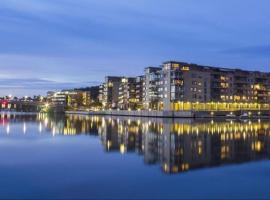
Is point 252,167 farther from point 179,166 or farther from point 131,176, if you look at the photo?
point 131,176

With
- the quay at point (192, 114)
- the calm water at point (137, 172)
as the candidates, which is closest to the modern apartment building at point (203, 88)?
the quay at point (192, 114)

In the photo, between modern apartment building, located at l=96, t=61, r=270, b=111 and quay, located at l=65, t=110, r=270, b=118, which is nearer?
quay, located at l=65, t=110, r=270, b=118

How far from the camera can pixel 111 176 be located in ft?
72.3

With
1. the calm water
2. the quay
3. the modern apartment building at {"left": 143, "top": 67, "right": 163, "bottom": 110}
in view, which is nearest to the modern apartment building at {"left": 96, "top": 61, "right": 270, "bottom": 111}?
the modern apartment building at {"left": 143, "top": 67, "right": 163, "bottom": 110}

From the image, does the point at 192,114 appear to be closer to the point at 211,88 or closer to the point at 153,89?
the point at 211,88

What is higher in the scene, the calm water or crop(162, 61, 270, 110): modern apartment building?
crop(162, 61, 270, 110): modern apartment building

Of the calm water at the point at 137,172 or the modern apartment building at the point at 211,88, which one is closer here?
the calm water at the point at 137,172

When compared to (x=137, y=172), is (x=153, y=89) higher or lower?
higher

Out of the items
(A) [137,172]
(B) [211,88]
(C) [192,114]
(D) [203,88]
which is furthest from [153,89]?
(A) [137,172]

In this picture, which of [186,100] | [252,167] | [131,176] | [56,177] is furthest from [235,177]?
[186,100]

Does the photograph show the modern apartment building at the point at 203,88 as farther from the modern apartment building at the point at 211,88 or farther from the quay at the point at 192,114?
the quay at the point at 192,114

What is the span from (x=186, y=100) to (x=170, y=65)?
13128mm

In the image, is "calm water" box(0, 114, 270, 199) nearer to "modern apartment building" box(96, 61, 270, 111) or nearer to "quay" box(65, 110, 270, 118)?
"quay" box(65, 110, 270, 118)

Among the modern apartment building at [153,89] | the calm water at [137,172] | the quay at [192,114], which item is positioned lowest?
the calm water at [137,172]
